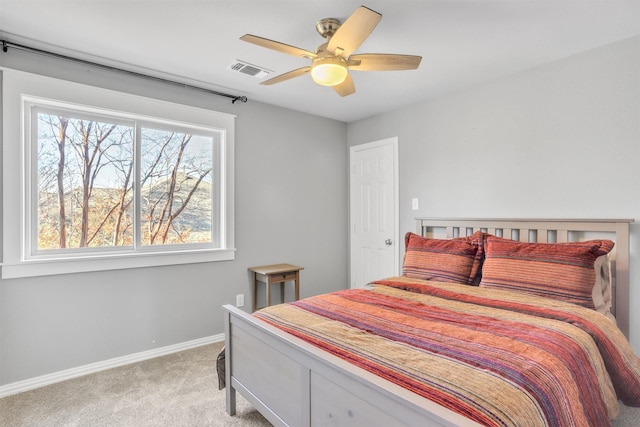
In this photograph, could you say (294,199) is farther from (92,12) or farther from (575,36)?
(575,36)

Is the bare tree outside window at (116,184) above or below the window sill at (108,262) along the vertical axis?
above

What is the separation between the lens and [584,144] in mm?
2486

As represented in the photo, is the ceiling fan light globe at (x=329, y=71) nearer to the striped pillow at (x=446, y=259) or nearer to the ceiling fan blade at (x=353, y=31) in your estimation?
the ceiling fan blade at (x=353, y=31)

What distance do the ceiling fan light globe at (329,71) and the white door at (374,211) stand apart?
1.93 m

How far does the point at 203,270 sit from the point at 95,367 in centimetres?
108

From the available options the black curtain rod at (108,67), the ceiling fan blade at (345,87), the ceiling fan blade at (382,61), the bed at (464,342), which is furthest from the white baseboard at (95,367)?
the ceiling fan blade at (382,61)

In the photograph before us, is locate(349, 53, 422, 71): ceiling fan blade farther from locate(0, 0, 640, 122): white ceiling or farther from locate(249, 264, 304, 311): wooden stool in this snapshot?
locate(249, 264, 304, 311): wooden stool

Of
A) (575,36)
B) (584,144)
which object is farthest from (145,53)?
(584,144)

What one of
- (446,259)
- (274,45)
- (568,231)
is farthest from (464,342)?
(274,45)

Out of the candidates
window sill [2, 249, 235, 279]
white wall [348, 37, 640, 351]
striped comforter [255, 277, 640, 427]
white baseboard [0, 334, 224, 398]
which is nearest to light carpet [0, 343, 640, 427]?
white baseboard [0, 334, 224, 398]

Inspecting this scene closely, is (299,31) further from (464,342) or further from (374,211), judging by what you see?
(374,211)

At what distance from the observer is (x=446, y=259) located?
2.72m

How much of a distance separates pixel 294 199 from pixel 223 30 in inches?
78.4

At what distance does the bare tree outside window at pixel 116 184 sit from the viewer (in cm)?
256
